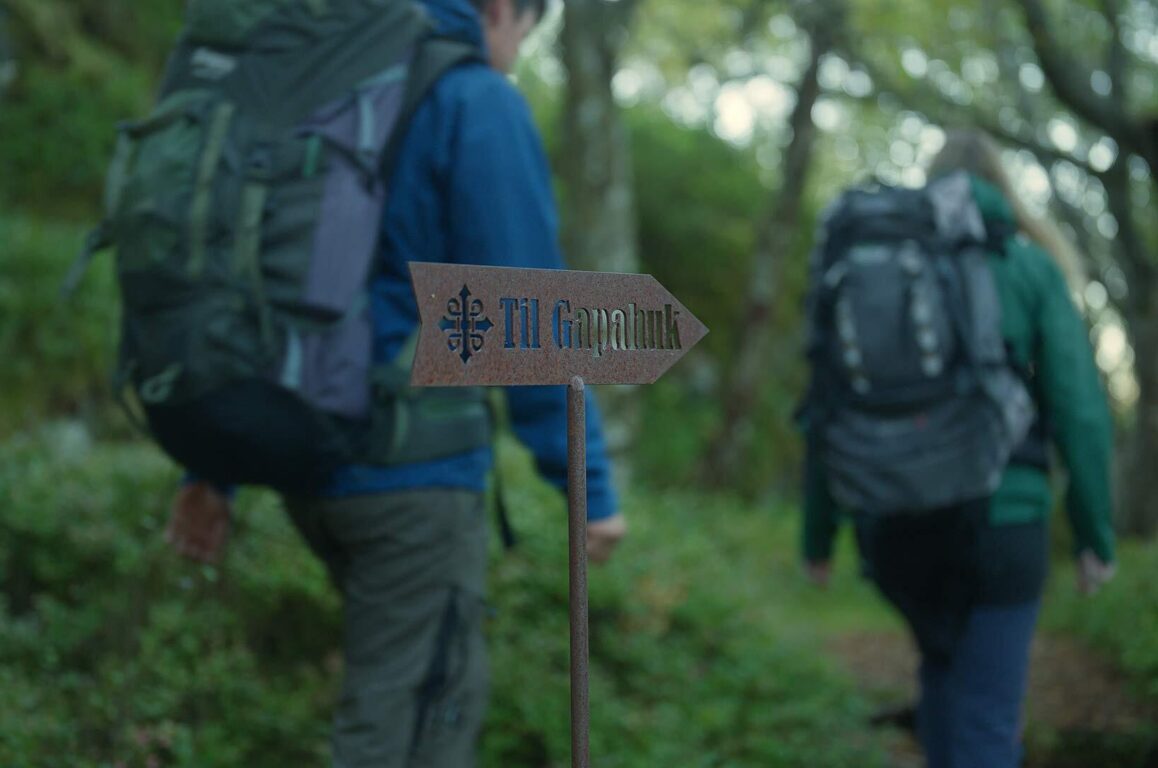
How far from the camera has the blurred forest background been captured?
4012 mm

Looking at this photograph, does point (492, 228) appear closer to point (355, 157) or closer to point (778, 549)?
point (355, 157)

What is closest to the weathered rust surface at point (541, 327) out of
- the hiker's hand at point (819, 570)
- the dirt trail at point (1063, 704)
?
the hiker's hand at point (819, 570)

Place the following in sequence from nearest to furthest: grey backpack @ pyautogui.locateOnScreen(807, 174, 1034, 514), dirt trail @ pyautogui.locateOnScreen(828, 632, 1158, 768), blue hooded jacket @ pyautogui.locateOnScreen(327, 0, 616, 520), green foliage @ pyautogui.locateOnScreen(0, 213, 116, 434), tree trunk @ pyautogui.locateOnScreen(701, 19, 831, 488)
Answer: blue hooded jacket @ pyautogui.locateOnScreen(327, 0, 616, 520)
grey backpack @ pyautogui.locateOnScreen(807, 174, 1034, 514)
dirt trail @ pyautogui.locateOnScreen(828, 632, 1158, 768)
green foliage @ pyautogui.locateOnScreen(0, 213, 116, 434)
tree trunk @ pyautogui.locateOnScreen(701, 19, 831, 488)

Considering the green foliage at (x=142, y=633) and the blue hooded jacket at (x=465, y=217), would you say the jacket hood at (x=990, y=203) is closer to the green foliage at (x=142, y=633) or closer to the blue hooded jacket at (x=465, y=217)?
the blue hooded jacket at (x=465, y=217)

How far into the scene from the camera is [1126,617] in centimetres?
656

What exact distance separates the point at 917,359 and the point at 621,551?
224 cm

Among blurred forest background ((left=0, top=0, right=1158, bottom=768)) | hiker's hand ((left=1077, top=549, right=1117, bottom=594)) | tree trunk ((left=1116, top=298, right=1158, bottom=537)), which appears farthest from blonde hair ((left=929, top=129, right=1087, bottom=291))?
tree trunk ((left=1116, top=298, right=1158, bottom=537))

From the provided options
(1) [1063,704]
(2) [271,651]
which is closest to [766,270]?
(1) [1063,704]

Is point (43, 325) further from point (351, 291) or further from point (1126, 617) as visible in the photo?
point (1126, 617)

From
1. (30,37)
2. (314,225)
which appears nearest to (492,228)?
(314,225)

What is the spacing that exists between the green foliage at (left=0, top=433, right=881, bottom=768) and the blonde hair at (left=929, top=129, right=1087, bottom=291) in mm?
2090

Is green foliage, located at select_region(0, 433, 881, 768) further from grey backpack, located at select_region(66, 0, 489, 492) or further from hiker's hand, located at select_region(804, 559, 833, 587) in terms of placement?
grey backpack, located at select_region(66, 0, 489, 492)

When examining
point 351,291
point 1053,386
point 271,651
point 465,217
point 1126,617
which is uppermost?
point 465,217

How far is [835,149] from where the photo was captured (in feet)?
65.0
